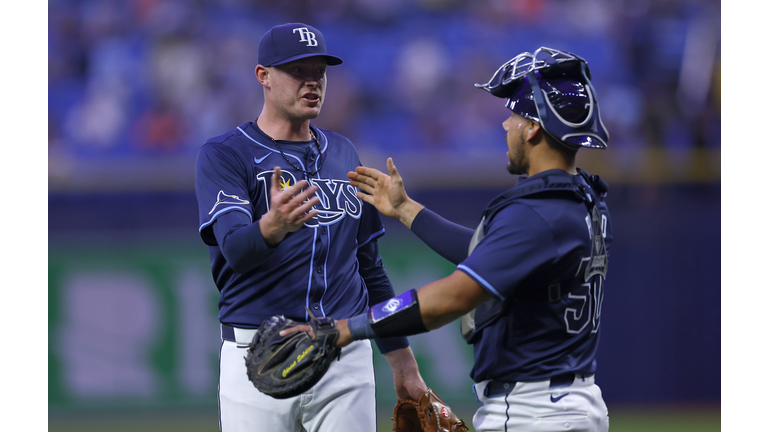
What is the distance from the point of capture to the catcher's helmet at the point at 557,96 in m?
2.80

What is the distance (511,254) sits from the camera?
8.30ft

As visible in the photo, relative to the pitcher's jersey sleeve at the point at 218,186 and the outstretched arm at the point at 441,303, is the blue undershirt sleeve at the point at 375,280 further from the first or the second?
the outstretched arm at the point at 441,303

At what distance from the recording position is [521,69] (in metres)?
2.97

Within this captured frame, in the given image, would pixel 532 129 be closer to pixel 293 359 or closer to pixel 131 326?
pixel 293 359

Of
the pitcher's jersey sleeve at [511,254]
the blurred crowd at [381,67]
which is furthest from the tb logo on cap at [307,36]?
the blurred crowd at [381,67]

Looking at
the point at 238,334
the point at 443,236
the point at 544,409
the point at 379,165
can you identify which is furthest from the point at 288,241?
the point at 379,165

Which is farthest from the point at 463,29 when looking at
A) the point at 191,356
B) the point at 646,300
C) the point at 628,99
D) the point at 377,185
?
the point at 377,185

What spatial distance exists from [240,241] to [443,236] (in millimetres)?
944

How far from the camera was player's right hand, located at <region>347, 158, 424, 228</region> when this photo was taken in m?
3.36

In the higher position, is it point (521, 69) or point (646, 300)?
point (521, 69)

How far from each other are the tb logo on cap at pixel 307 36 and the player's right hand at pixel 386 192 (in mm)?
629

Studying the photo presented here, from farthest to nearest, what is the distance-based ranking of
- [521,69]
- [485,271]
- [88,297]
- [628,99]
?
[628,99], [88,297], [521,69], [485,271]
